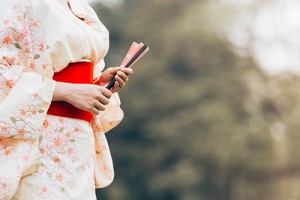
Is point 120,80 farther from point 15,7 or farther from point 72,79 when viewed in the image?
point 15,7

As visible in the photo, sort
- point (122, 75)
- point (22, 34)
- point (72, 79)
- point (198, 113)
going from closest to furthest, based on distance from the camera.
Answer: point (22, 34), point (72, 79), point (122, 75), point (198, 113)

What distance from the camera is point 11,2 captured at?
2303 mm

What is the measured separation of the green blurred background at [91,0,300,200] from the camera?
22516mm

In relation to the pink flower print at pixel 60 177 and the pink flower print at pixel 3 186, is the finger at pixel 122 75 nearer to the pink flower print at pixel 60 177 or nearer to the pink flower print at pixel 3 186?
the pink flower print at pixel 60 177

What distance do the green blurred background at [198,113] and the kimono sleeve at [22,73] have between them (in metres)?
20.0

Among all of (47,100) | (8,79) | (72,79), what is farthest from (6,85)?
(72,79)

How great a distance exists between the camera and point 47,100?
2273 mm

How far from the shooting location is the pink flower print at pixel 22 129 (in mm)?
2229

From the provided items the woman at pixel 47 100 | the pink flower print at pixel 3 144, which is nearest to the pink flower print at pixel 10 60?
the woman at pixel 47 100

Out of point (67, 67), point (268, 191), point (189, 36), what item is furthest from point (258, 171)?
point (67, 67)

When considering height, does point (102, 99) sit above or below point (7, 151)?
above

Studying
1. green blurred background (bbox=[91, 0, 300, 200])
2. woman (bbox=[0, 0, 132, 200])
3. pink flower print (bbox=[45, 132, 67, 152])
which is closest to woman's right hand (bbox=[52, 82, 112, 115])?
woman (bbox=[0, 0, 132, 200])

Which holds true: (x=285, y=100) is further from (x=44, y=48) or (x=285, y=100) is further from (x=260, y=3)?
(x=44, y=48)

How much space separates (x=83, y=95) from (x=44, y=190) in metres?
0.30
